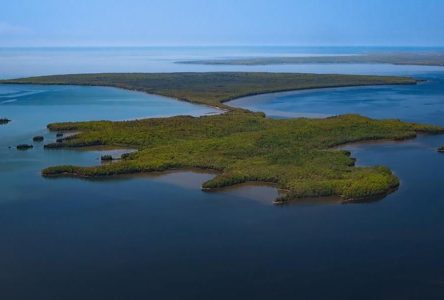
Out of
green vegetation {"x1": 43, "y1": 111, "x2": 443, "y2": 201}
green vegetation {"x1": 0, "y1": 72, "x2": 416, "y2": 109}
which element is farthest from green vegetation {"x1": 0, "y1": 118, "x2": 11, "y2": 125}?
green vegetation {"x1": 0, "y1": 72, "x2": 416, "y2": 109}

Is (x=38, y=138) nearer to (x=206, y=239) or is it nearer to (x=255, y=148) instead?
(x=255, y=148)

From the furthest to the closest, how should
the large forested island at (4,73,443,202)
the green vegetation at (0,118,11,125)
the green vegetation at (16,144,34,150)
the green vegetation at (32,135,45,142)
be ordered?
the green vegetation at (0,118,11,125) → the green vegetation at (32,135,45,142) → the green vegetation at (16,144,34,150) → the large forested island at (4,73,443,202)

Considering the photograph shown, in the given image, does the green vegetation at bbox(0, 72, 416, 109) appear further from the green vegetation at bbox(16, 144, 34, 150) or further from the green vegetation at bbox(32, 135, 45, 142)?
the green vegetation at bbox(16, 144, 34, 150)

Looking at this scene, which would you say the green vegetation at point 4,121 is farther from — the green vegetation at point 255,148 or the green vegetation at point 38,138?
the green vegetation at point 38,138

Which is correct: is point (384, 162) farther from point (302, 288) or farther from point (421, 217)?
→ point (302, 288)

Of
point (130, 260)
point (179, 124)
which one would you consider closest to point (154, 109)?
point (179, 124)
